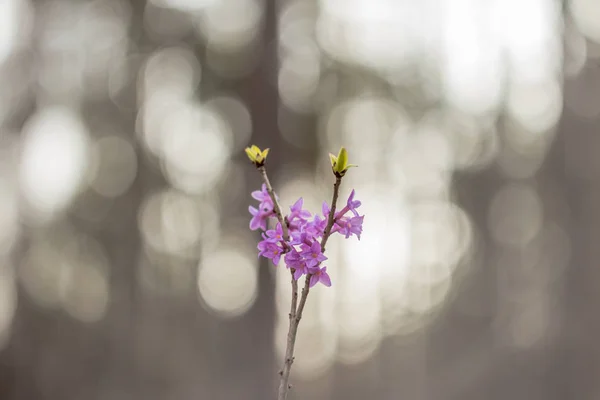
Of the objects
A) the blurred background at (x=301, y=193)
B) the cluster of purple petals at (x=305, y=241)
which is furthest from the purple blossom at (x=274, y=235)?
the blurred background at (x=301, y=193)

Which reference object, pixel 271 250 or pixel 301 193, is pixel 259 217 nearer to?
pixel 271 250

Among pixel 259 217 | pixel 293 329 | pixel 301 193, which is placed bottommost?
pixel 293 329

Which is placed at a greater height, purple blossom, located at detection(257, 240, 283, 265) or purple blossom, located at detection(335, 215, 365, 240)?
purple blossom, located at detection(335, 215, 365, 240)

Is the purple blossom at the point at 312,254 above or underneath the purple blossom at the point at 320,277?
above

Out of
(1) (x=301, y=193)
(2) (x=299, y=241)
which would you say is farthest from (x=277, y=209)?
(1) (x=301, y=193)

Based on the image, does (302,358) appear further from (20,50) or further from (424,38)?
(20,50)

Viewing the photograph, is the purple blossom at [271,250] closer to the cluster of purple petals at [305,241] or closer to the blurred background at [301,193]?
the cluster of purple petals at [305,241]

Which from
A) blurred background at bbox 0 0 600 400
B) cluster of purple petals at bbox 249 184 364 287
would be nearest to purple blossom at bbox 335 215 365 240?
cluster of purple petals at bbox 249 184 364 287

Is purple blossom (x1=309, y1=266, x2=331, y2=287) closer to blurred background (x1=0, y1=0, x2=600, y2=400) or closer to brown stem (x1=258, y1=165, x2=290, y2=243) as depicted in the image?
brown stem (x1=258, y1=165, x2=290, y2=243)
